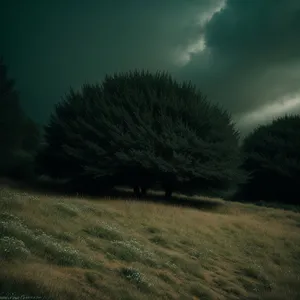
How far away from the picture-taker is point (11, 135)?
162 ft

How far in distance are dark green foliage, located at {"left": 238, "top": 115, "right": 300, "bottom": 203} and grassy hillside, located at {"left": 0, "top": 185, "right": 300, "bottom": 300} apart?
2363 cm

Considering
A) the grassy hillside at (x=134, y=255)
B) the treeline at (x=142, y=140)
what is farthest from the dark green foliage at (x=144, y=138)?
the grassy hillside at (x=134, y=255)

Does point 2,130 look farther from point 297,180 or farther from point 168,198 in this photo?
point 297,180

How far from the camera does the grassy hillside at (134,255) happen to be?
27.9 ft

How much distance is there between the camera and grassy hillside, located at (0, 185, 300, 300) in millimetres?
8508

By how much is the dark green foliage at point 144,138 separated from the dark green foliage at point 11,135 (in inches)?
554

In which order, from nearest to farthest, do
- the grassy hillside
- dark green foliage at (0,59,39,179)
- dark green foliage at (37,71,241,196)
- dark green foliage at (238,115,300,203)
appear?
1. the grassy hillside
2. dark green foliage at (37,71,241,196)
3. dark green foliage at (238,115,300,203)
4. dark green foliage at (0,59,39,179)

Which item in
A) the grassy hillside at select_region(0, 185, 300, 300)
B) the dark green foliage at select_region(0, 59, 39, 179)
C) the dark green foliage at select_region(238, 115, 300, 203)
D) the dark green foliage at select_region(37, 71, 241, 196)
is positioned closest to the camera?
the grassy hillside at select_region(0, 185, 300, 300)

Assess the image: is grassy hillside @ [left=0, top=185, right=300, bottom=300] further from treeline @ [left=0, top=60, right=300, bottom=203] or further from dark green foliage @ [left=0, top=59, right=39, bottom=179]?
dark green foliage @ [left=0, top=59, right=39, bottom=179]

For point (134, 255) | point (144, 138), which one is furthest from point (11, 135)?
point (134, 255)

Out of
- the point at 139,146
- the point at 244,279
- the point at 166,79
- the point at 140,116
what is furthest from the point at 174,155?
the point at 244,279

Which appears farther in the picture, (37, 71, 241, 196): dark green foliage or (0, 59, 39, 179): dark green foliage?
(0, 59, 39, 179): dark green foliage

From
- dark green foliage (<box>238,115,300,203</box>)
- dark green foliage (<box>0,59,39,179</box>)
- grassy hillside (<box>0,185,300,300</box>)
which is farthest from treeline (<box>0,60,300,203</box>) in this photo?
dark green foliage (<box>238,115,300,203</box>)

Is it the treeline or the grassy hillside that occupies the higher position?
the treeline
